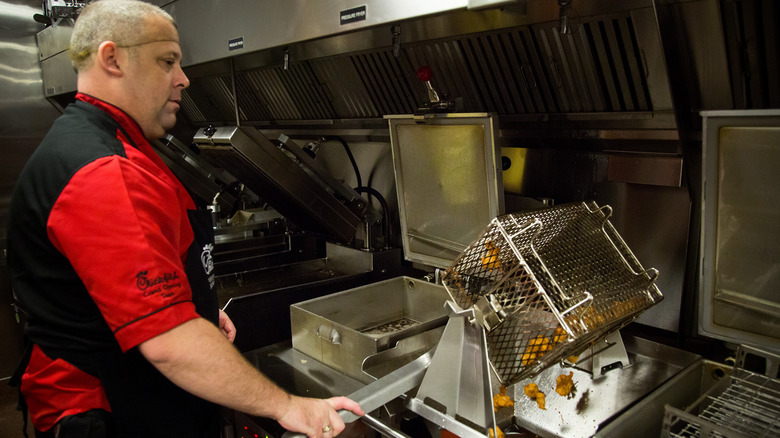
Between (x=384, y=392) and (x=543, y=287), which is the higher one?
(x=543, y=287)

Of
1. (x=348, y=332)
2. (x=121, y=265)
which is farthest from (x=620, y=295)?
(x=121, y=265)

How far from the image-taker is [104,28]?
1142 mm

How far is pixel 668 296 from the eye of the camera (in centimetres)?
167

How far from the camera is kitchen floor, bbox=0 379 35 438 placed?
3216 millimetres

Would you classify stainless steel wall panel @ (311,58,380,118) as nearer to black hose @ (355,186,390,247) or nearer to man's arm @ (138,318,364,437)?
black hose @ (355,186,390,247)

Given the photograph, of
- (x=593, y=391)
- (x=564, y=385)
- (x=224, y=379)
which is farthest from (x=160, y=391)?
(x=593, y=391)

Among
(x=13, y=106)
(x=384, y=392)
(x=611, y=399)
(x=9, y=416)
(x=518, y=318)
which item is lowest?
(x=9, y=416)

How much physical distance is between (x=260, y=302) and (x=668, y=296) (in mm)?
1554

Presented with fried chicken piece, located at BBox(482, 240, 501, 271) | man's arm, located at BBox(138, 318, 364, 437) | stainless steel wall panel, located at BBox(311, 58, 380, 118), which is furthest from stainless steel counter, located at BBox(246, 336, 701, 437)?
stainless steel wall panel, located at BBox(311, 58, 380, 118)

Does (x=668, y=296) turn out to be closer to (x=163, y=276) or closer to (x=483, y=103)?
(x=483, y=103)

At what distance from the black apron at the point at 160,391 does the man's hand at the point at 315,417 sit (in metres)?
0.38

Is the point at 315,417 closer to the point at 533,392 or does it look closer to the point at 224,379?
the point at 224,379

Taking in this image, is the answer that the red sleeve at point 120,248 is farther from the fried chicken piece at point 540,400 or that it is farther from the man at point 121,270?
the fried chicken piece at point 540,400

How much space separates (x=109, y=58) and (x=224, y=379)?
30.6 inches
